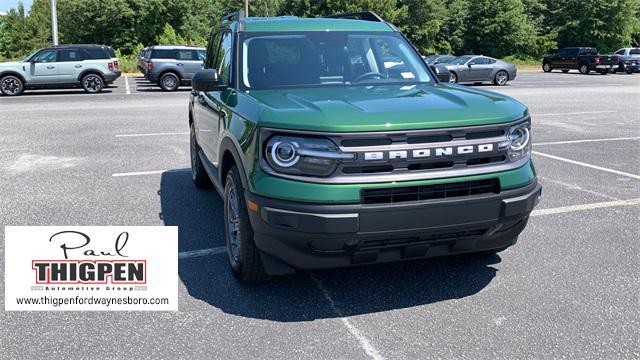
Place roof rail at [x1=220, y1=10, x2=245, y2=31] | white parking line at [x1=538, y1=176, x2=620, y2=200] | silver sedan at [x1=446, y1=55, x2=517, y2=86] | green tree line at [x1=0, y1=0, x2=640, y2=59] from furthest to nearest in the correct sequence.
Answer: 1. green tree line at [x1=0, y1=0, x2=640, y2=59]
2. silver sedan at [x1=446, y1=55, x2=517, y2=86]
3. white parking line at [x1=538, y1=176, x2=620, y2=200]
4. roof rail at [x1=220, y1=10, x2=245, y2=31]

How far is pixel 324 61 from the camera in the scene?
15.4 ft

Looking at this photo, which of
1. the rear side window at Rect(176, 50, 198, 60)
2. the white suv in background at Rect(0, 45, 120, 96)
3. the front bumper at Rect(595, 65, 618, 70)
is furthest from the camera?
the front bumper at Rect(595, 65, 618, 70)

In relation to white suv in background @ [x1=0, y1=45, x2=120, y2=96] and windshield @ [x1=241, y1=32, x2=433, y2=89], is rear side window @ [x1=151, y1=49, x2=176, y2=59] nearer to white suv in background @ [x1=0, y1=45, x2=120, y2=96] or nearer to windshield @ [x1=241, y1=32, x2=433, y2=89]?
white suv in background @ [x1=0, y1=45, x2=120, y2=96]

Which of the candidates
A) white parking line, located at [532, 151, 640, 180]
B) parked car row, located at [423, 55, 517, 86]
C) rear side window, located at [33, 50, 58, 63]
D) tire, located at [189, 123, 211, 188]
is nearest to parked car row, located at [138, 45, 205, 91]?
rear side window, located at [33, 50, 58, 63]

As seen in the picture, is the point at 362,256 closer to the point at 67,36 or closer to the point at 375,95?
the point at 375,95

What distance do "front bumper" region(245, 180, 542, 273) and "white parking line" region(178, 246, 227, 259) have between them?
3.96ft

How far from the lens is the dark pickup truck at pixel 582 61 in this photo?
36125 mm

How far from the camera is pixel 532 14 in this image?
5834 centimetres

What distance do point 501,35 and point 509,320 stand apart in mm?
53711

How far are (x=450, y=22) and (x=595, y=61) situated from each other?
855 inches

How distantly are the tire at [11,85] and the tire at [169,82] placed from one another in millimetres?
4865

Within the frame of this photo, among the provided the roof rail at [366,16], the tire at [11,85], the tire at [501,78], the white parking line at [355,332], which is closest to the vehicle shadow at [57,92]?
the tire at [11,85]

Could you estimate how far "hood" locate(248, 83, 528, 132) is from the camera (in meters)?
3.31

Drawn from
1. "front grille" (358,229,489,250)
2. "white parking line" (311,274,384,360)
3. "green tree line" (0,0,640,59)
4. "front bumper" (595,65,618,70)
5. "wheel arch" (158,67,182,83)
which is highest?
"green tree line" (0,0,640,59)
